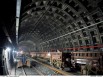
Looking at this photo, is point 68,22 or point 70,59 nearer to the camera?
point 70,59

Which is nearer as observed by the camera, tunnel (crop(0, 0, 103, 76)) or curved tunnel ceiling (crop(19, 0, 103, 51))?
tunnel (crop(0, 0, 103, 76))

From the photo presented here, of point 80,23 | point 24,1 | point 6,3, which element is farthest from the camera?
point 80,23

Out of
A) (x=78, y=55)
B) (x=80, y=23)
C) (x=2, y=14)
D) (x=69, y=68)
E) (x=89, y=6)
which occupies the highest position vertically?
(x=89, y=6)

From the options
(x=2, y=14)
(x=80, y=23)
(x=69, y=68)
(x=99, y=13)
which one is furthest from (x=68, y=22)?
(x=2, y=14)

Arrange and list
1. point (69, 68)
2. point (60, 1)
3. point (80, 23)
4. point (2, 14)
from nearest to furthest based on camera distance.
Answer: point (2, 14) → point (69, 68) → point (60, 1) → point (80, 23)

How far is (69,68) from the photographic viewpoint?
15.3 m

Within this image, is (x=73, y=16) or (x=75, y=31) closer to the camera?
(x=75, y=31)

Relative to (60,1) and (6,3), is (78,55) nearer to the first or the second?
(60,1)

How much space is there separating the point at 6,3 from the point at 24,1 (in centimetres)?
1005

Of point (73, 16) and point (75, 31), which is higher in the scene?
point (73, 16)

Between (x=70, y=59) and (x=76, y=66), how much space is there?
3.76 feet

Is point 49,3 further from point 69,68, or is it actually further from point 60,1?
point 69,68

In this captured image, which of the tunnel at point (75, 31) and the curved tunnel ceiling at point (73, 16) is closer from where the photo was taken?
the tunnel at point (75, 31)

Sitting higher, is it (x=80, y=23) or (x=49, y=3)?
(x=49, y=3)
